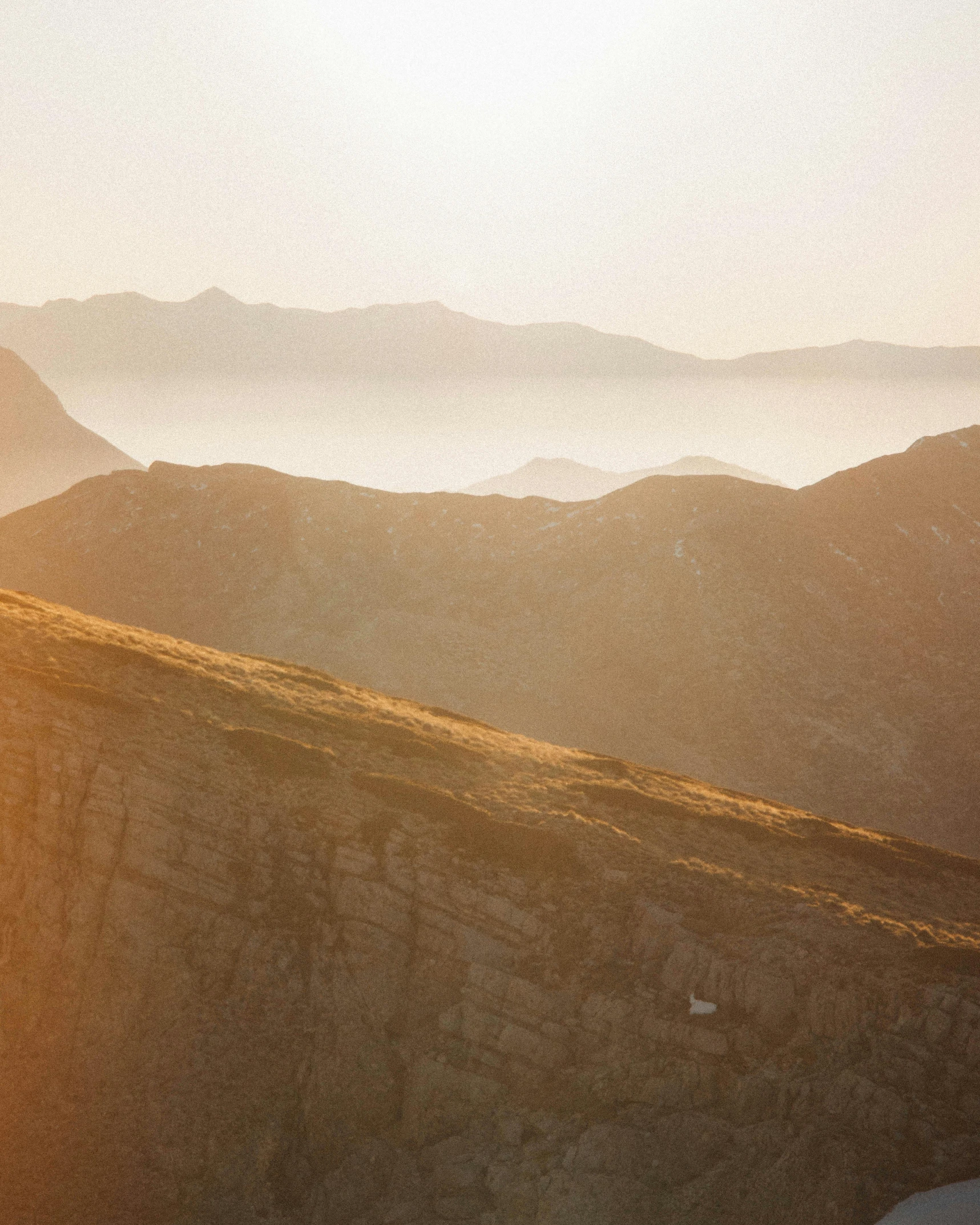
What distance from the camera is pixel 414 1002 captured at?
27031mm

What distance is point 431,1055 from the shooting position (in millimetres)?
26016

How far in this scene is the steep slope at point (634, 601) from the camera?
247ft

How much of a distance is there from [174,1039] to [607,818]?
15.9 metres

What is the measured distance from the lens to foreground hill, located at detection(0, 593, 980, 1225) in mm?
23172

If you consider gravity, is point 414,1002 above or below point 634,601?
below

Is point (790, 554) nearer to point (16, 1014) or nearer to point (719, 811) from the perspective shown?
point (719, 811)

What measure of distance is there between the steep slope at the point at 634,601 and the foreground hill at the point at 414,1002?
43853 millimetres

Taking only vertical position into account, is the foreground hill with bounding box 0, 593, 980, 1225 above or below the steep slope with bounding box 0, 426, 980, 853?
below

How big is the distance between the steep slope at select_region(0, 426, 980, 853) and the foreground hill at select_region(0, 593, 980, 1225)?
144 feet

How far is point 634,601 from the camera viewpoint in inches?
3652

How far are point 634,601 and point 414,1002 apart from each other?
68847 millimetres

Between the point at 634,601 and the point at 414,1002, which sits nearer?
the point at 414,1002

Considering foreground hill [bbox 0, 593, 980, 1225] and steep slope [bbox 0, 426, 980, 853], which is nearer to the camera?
foreground hill [bbox 0, 593, 980, 1225]

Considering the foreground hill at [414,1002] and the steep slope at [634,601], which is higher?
the steep slope at [634,601]
